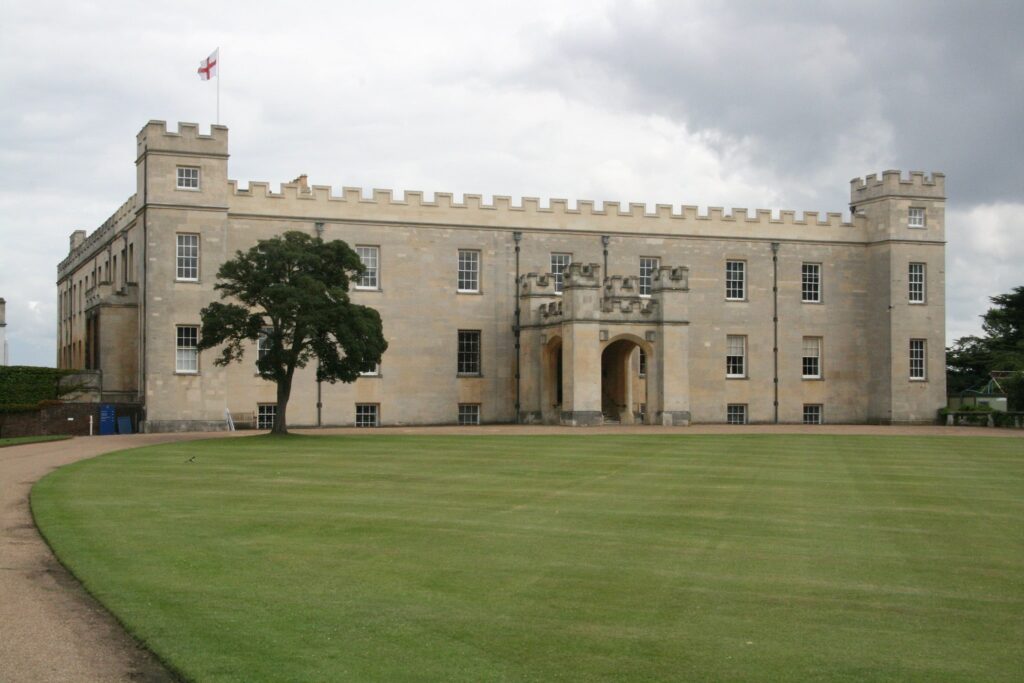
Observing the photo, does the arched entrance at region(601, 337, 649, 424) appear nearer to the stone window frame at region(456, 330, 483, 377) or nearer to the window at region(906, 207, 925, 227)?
the stone window frame at region(456, 330, 483, 377)

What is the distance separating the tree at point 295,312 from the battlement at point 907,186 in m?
26.8

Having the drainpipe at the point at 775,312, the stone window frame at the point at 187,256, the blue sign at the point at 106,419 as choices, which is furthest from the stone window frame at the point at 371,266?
the drainpipe at the point at 775,312

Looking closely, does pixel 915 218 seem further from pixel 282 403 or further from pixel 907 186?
pixel 282 403

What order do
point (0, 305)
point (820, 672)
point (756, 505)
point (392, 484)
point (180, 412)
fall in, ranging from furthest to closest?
point (0, 305)
point (180, 412)
point (392, 484)
point (756, 505)
point (820, 672)

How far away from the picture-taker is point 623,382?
154ft

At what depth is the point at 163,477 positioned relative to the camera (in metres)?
21.4

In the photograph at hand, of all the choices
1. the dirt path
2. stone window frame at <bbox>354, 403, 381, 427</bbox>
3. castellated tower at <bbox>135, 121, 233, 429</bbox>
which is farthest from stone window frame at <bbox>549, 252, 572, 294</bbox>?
the dirt path

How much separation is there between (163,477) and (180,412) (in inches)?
822

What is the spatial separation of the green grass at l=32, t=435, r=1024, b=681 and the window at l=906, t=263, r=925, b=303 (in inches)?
1191

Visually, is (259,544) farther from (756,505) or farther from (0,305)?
(0,305)

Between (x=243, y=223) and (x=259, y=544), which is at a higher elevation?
(x=243, y=223)

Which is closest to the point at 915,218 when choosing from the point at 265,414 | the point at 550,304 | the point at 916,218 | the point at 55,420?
the point at 916,218

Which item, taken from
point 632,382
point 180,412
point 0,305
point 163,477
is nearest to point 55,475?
point 163,477

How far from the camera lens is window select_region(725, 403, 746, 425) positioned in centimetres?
5038
